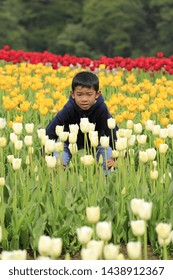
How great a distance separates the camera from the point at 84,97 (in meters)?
6.82

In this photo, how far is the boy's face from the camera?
681cm

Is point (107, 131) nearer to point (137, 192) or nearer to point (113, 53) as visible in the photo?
point (137, 192)

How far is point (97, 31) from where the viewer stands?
49.6m

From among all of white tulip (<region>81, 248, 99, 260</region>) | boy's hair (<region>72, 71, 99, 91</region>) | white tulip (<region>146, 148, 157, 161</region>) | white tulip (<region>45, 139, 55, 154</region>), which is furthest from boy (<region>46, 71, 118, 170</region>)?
white tulip (<region>81, 248, 99, 260</region>)

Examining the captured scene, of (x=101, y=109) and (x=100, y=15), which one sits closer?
(x=101, y=109)

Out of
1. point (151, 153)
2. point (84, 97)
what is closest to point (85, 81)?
point (84, 97)

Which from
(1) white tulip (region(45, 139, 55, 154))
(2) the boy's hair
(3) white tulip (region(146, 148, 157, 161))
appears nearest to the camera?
(3) white tulip (region(146, 148, 157, 161))

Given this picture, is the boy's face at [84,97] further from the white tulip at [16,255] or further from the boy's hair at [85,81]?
→ the white tulip at [16,255]

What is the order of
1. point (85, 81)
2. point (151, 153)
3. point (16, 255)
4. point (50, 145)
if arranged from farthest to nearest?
point (85, 81), point (50, 145), point (151, 153), point (16, 255)

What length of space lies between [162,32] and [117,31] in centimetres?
289

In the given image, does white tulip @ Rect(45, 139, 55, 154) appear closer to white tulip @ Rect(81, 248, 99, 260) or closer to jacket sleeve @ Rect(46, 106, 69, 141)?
jacket sleeve @ Rect(46, 106, 69, 141)

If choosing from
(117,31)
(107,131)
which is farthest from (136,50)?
(107,131)

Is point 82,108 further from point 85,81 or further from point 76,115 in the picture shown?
point 85,81

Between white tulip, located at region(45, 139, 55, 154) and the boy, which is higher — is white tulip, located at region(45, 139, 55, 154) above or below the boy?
below
